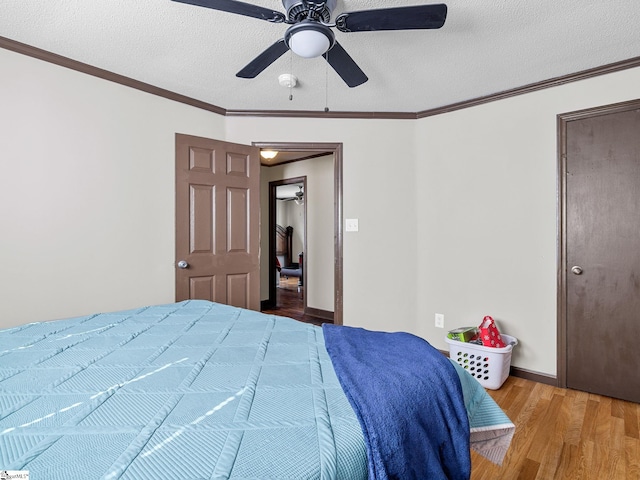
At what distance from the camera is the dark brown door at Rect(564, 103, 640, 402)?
2395mm

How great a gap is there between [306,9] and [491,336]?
2.53 metres

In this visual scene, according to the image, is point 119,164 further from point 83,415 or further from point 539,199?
point 539,199

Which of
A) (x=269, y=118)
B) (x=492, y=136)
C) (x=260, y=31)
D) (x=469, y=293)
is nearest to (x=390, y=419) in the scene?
(x=260, y=31)

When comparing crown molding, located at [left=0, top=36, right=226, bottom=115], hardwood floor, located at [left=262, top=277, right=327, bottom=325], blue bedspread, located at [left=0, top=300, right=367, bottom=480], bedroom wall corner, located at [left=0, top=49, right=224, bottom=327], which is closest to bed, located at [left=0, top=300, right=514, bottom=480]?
blue bedspread, located at [left=0, top=300, right=367, bottom=480]

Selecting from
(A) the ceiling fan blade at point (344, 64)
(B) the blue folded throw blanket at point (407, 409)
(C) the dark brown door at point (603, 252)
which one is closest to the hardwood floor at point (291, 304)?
(C) the dark brown door at point (603, 252)

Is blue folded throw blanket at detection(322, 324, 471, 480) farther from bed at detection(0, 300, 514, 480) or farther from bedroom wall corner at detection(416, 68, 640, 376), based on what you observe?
bedroom wall corner at detection(416, 68, 640, 376)

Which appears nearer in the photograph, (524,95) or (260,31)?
(260,31)

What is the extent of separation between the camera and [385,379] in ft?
3.41

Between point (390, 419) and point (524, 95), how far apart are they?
292 cm

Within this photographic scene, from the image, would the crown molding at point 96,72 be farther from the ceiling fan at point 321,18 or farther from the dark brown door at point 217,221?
the ceiling fan at point 321,18

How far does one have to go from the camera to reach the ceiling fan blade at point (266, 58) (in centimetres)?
176

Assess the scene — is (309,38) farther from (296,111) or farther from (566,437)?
(566,437)

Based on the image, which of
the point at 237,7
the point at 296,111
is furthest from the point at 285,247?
the point at 237,7

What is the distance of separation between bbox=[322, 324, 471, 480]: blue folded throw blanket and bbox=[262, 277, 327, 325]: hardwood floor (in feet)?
11.3
